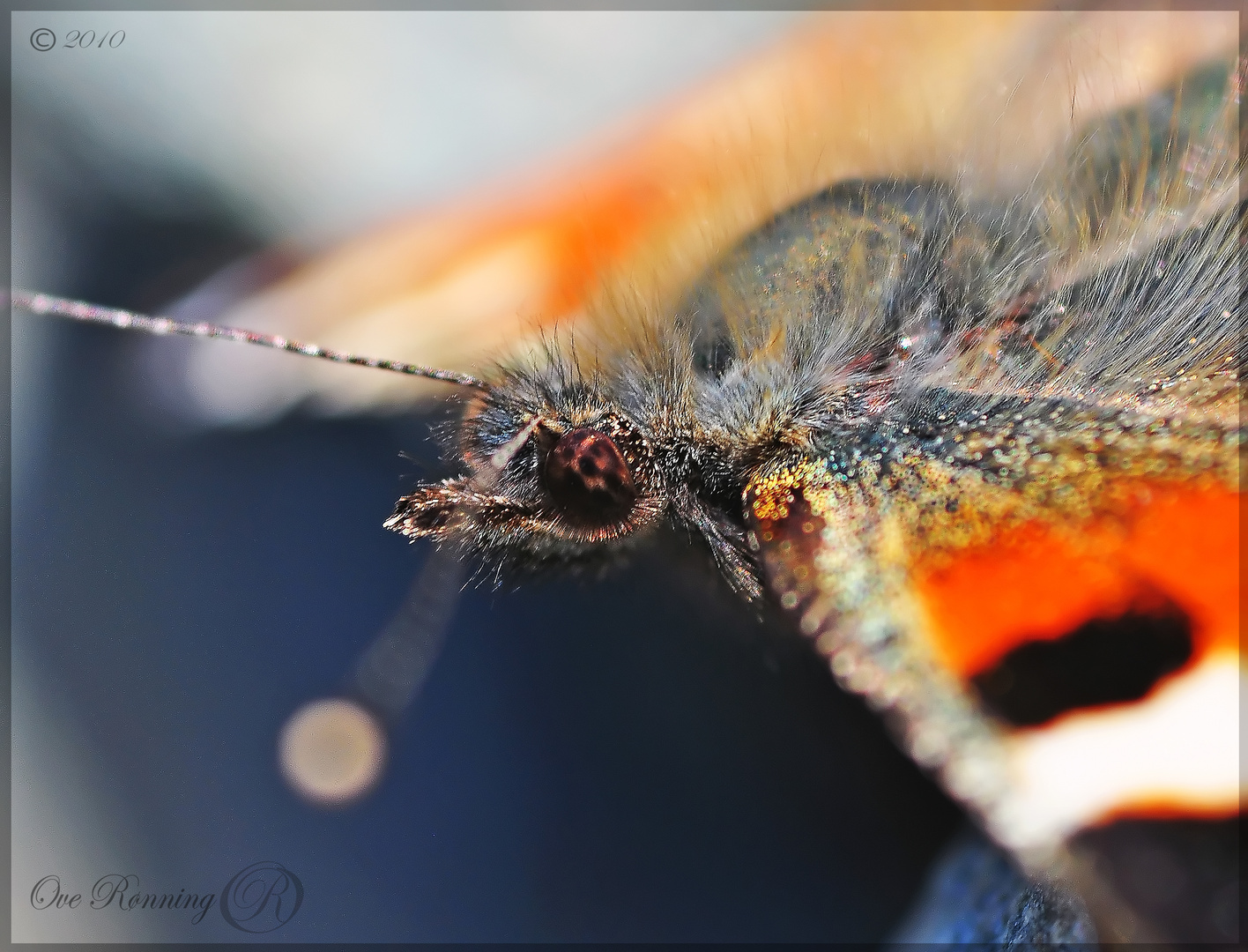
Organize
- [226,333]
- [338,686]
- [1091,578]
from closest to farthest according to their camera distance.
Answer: [1091,578] < [226,333] < [338,686]

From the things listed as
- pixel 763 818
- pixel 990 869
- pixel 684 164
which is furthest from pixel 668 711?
pixel 684 164

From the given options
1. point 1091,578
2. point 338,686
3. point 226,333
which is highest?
point 226,333

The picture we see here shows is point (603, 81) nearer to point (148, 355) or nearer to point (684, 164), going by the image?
point (684, 164)

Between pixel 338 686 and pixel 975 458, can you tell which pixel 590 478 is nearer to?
pixel 975 458

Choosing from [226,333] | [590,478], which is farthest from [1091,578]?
[226,333]

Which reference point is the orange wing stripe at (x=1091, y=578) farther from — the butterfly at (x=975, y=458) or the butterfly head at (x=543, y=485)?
the butterfly head at (x=543, y=485)

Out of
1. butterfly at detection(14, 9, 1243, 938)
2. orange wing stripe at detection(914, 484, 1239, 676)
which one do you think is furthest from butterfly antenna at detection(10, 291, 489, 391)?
orange wing stripe at detection(914, 484, 1239, 676)
